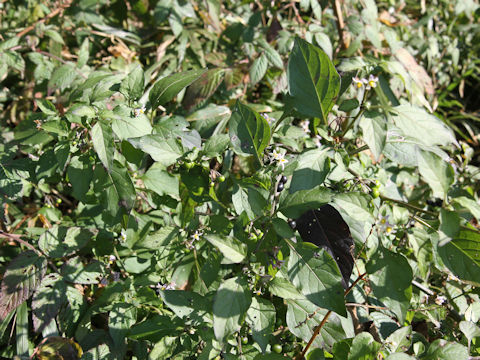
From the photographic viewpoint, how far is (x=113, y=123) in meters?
1.57

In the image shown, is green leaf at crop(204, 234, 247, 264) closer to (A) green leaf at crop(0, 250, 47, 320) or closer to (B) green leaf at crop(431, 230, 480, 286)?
(B) green leaf at crop(431, 230, 480, 286)

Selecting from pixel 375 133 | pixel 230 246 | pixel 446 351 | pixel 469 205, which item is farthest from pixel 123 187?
pixel 446 351

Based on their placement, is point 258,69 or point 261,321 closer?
point 261,321

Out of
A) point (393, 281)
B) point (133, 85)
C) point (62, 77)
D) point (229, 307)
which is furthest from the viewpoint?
point (62, 77)

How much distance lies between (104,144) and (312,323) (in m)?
1.10

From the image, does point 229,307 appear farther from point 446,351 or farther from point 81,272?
point 81,272

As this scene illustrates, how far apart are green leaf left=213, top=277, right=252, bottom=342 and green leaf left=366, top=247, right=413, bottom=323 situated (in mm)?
502

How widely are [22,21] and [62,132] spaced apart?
176 centimetres

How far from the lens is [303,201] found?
1.33 m

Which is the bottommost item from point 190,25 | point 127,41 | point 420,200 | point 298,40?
point 420,200

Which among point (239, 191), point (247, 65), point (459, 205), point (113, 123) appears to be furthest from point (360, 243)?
point (247, 65)

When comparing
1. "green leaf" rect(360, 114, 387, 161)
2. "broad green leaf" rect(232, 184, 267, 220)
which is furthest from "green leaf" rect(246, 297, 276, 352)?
"green leaf" rect(360, 114, 387, 161)

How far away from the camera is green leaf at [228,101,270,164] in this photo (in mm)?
1484

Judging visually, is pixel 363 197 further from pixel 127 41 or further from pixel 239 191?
pixel 127 41
